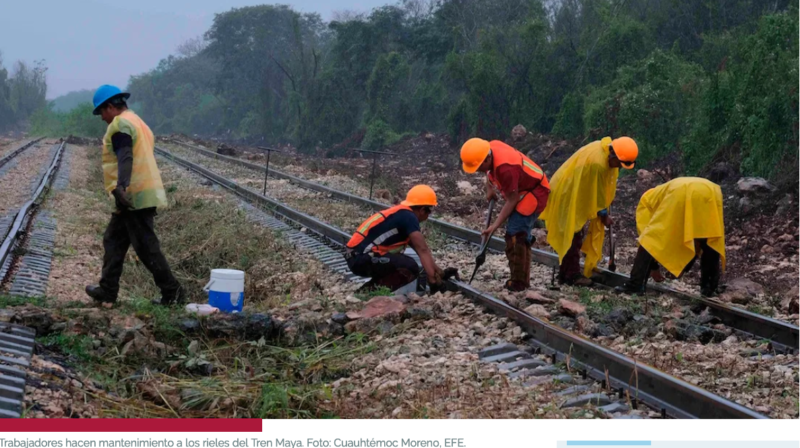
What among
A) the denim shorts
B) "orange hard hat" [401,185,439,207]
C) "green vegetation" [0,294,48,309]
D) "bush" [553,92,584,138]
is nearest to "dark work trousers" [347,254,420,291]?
"orange hard hat" [401,185,439,207]

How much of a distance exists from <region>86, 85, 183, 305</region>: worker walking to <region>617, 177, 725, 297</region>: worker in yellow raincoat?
3944 millimetres

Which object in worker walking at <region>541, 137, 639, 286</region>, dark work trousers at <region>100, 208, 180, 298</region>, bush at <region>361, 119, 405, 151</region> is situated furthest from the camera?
bush at <region>361, 119, 405, 151</region>

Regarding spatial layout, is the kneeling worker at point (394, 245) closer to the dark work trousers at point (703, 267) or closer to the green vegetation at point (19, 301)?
the dark work trousers at point (703, 267)

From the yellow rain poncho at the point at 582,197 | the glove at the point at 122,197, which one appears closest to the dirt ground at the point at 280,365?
the glove at the point at 122,197

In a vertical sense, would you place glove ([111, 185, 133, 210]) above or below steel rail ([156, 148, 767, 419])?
above

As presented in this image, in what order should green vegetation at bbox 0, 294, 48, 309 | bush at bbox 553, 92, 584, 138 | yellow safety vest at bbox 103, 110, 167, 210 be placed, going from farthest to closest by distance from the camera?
1. bush at bbox 553, 92, 584, 138
2. yellow safety vest at bbox 103, 110, 167, 210
3. green vegetation at bbox 0, 294, 48, 309

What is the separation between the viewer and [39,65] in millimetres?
103312

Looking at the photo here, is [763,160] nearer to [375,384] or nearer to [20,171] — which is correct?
[375,384]

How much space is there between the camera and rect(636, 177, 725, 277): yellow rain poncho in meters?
6.69

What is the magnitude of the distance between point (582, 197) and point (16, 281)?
5158 millimetres

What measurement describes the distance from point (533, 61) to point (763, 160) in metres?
16.3

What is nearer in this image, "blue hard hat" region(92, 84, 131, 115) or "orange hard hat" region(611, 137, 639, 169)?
"blue hard hat" region(92, 84, 131, 115)

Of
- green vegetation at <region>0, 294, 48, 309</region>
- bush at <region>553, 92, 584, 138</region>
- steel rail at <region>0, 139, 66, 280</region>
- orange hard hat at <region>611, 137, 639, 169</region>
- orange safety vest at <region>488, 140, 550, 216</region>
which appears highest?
bush at <region>553, 92, 584, 138</region>

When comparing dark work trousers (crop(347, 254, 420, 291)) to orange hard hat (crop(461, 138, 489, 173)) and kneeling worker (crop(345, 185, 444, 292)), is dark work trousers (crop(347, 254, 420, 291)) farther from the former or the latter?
orange hard hat (crop(461, 138, 489, 173))
